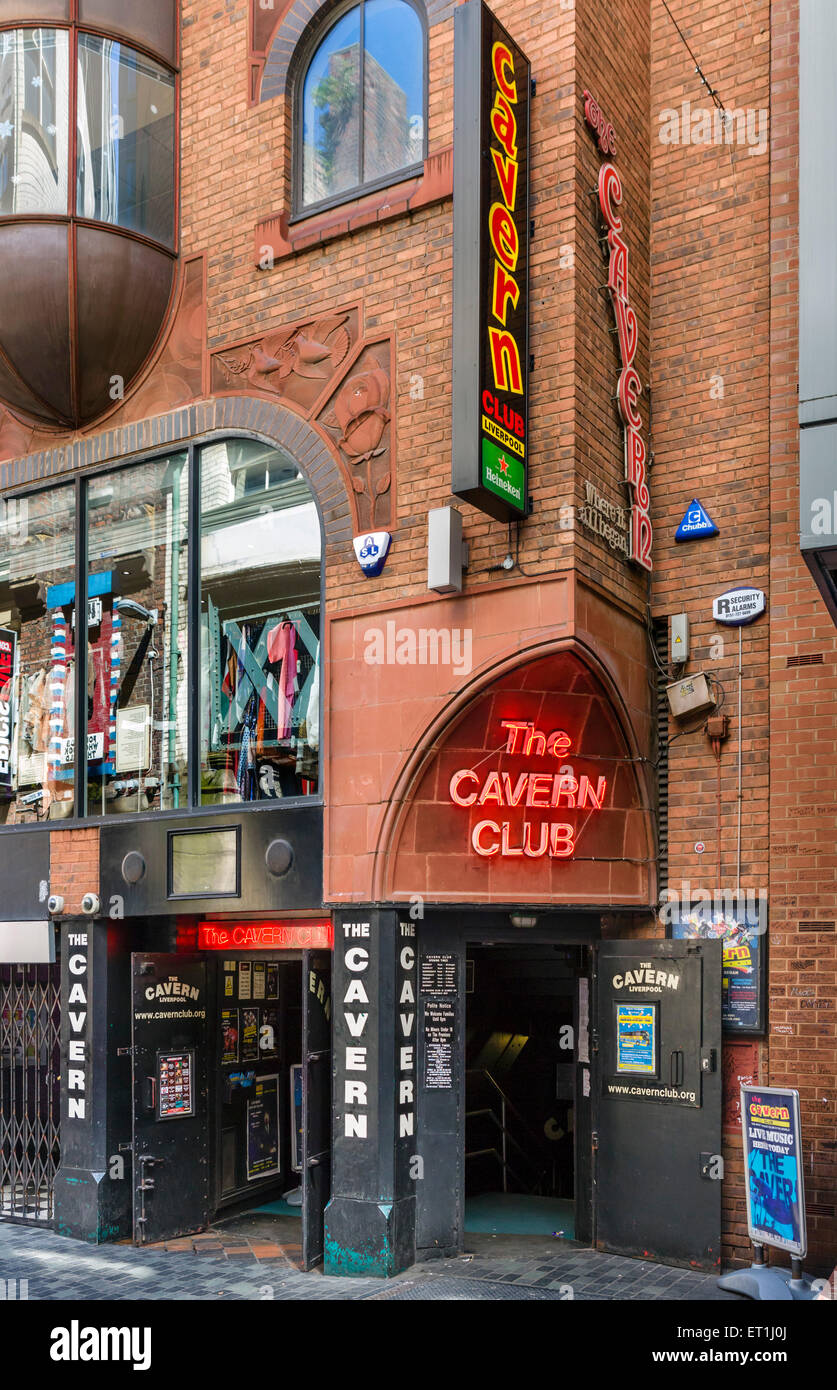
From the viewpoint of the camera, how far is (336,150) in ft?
37.7

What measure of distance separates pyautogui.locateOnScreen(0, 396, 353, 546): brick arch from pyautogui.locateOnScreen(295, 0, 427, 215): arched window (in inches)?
72.4

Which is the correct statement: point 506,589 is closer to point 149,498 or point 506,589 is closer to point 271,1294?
point 149,498

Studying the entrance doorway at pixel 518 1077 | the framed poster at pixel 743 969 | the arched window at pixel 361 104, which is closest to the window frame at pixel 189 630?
the arched window at pixel 361 104

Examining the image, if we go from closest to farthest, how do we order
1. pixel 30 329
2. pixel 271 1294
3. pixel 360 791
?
1. pixel 271 1294
2. pixel 360 791
3. pixel 30 329

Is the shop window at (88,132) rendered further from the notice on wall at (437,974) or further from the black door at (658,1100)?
the black door at (658,1100)

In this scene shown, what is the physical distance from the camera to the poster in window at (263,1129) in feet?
40.9

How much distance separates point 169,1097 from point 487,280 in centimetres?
725

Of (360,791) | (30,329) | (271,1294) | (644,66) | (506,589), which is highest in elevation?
(644,66)

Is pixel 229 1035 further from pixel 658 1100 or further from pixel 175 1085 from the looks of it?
pixel 658 1100

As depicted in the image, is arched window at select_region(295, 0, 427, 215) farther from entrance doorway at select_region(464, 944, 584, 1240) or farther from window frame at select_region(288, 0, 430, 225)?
entrance doorway at select_region(464, 944, 584, 1240)

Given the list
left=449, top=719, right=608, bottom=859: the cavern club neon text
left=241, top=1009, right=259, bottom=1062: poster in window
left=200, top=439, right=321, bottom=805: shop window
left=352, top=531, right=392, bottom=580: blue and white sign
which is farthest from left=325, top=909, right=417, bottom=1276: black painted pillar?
A: left=352, top=531, right=392, bottom=580: blue and white sign

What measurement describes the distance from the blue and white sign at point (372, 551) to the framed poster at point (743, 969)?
376 cm

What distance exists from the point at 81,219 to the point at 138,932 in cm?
644

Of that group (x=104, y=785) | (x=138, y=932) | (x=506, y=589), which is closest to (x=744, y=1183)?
(x=506, y=589)
